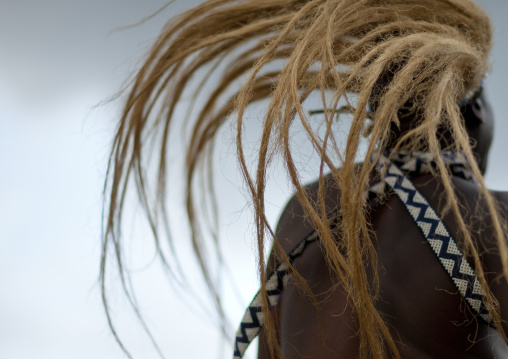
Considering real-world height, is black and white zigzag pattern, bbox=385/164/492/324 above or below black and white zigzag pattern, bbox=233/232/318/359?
above

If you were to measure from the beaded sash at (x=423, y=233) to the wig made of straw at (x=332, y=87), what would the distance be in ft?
0.05

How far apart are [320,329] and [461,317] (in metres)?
0.12

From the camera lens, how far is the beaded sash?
47 cm

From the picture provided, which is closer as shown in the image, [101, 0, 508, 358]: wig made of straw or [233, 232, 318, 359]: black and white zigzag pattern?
[101, 0, 508, 358]: wig made of straw

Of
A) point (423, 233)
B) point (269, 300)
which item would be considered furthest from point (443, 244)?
point (269, 300)

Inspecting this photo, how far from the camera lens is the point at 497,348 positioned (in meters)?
0.49

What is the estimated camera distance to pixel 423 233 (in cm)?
49

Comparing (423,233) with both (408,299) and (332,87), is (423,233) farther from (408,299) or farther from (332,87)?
(332,87)

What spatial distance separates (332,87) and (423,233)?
0.63 feet

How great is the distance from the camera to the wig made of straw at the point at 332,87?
0.45 metres

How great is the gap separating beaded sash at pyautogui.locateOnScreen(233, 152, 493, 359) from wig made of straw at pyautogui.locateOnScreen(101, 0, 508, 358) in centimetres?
1

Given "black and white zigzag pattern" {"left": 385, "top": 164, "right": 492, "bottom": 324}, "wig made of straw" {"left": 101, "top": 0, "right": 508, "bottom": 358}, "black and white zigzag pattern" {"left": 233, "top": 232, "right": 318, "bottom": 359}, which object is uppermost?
"wig made of straw" {"left": 101, "top": 0, "right": 508, "bottom": 358}

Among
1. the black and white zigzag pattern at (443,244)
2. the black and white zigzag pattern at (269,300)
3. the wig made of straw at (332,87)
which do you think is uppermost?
the wig made of straw at (332,87)

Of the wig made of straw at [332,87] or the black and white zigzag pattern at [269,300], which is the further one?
the black and white zigzag pattern at [269,300]
